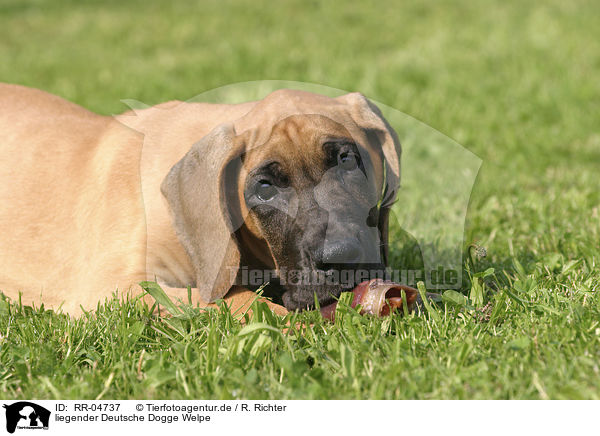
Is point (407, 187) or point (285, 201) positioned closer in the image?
point (285, 201)

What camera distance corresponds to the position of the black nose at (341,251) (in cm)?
315

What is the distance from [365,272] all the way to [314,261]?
10.2 inches

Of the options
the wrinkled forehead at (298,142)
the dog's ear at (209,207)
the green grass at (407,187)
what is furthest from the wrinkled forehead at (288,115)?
the green grass at (407,187)

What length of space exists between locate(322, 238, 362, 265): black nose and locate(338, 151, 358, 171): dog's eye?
0.43 meters

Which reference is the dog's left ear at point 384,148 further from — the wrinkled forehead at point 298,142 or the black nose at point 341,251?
the black nose at point 341,251

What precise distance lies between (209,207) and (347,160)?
2.26 feet
